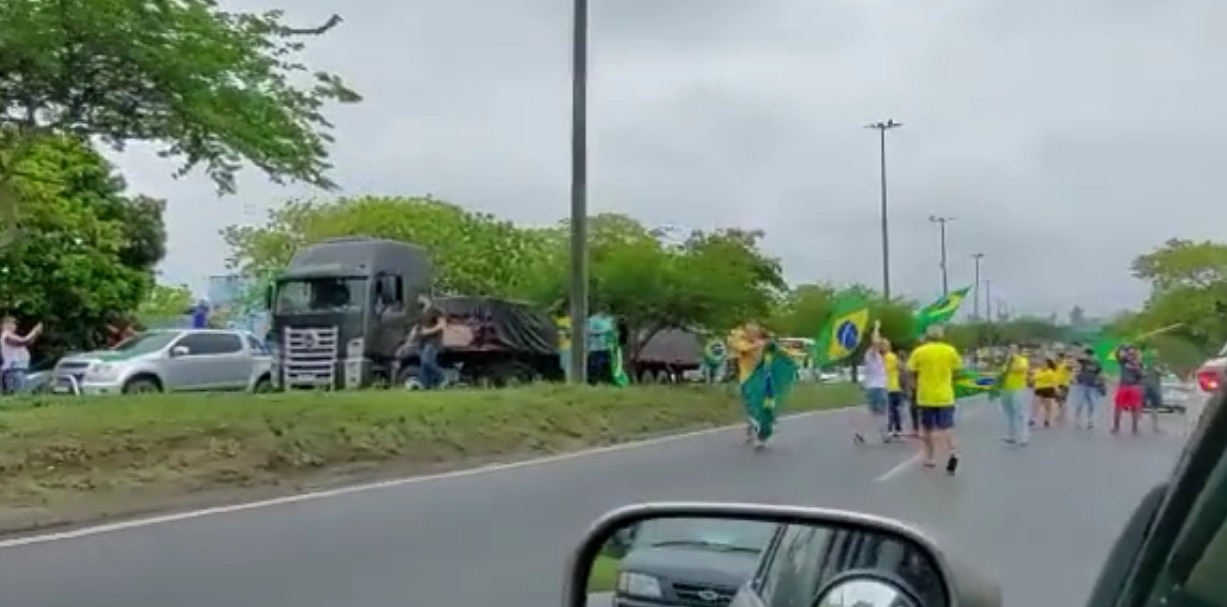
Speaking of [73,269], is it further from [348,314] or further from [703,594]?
[703,594]

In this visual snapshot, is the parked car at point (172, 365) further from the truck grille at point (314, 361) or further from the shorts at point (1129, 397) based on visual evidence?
the shorts at point (1129, 397)

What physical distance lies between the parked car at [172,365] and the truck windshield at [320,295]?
158cm

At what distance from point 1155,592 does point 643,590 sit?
174 centimetres

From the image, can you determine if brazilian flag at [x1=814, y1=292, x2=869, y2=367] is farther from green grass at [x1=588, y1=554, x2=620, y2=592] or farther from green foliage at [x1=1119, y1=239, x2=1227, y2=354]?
green grass at [x1=588, y1=554, x2=620, y2=592]

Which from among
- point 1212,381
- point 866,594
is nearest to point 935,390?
point 1212,381

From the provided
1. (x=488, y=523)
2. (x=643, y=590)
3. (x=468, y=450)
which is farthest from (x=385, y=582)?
(x=468, y=450)

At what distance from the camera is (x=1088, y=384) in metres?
26.5

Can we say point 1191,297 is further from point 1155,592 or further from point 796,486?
point 1155,592

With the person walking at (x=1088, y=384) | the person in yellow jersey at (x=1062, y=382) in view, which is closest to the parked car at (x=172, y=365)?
the person in yellow jersey at (x=1062, y=382)

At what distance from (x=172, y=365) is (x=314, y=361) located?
12.3ft

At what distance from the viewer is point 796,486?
14.8 meters

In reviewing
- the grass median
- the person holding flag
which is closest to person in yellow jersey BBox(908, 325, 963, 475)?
the grass median

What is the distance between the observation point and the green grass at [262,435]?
14305 mm

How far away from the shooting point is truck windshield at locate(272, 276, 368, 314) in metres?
32.4
